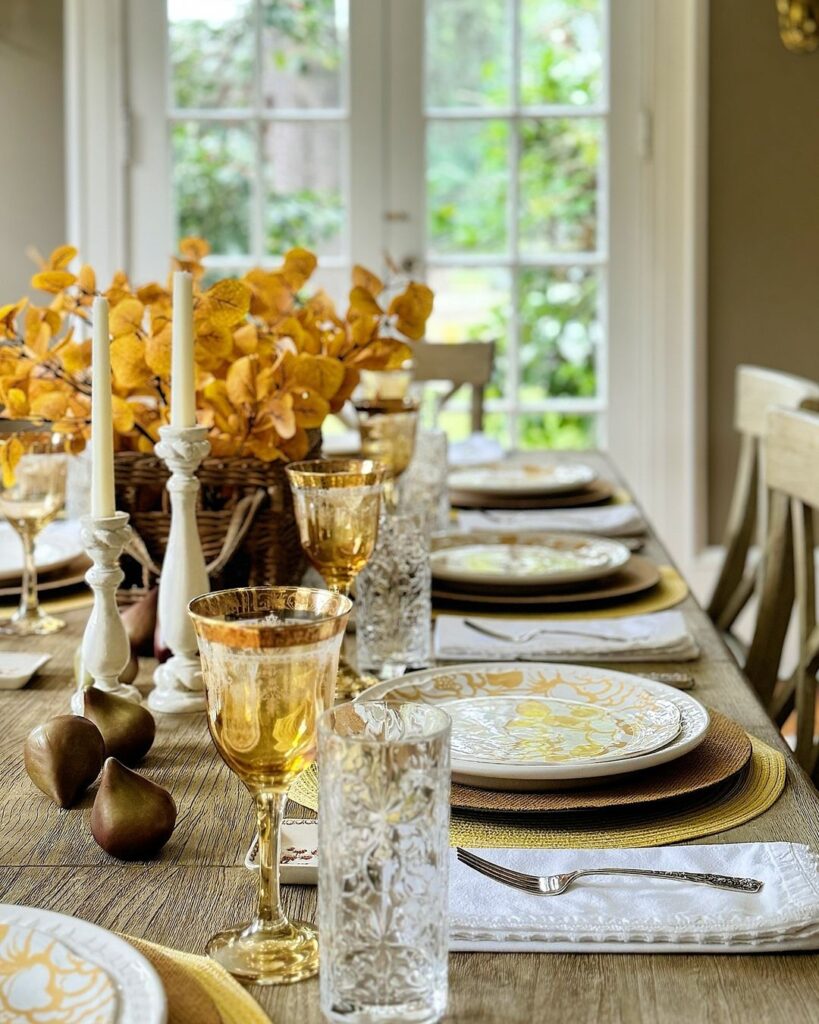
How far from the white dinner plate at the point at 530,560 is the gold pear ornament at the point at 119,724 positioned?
597mm

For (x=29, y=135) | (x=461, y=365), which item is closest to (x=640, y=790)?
(x=461, y=365)

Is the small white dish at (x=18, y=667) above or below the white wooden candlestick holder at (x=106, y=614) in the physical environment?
below

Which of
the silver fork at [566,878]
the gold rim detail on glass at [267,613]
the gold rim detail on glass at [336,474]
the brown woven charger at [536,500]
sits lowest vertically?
the silver fork at [566,878]

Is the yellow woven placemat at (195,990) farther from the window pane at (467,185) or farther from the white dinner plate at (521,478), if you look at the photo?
the window pane at (467,185)

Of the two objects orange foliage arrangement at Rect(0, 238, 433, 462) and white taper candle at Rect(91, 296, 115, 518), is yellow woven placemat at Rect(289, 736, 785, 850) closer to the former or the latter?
white taper candle at Rect(91, 296, 115, 518)

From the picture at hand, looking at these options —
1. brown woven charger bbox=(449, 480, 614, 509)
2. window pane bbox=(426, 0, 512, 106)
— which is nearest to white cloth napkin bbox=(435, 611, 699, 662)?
brown woven charger bbox=(449, 480, 614, 509)

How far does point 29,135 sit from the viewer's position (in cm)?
377

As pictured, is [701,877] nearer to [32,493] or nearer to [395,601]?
[395,601]

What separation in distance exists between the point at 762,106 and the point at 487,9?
0.78 meters

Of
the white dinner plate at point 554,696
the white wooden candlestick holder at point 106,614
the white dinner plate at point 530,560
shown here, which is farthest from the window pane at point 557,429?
the white wooden candlestick holder at point 106,614

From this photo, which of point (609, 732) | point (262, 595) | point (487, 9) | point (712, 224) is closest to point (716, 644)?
point (609, 732)

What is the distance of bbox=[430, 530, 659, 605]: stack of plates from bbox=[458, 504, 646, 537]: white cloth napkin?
0.14 meters

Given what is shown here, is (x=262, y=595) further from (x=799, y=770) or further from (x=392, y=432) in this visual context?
(x=392, y=432)

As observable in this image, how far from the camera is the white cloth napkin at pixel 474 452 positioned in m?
2.57
